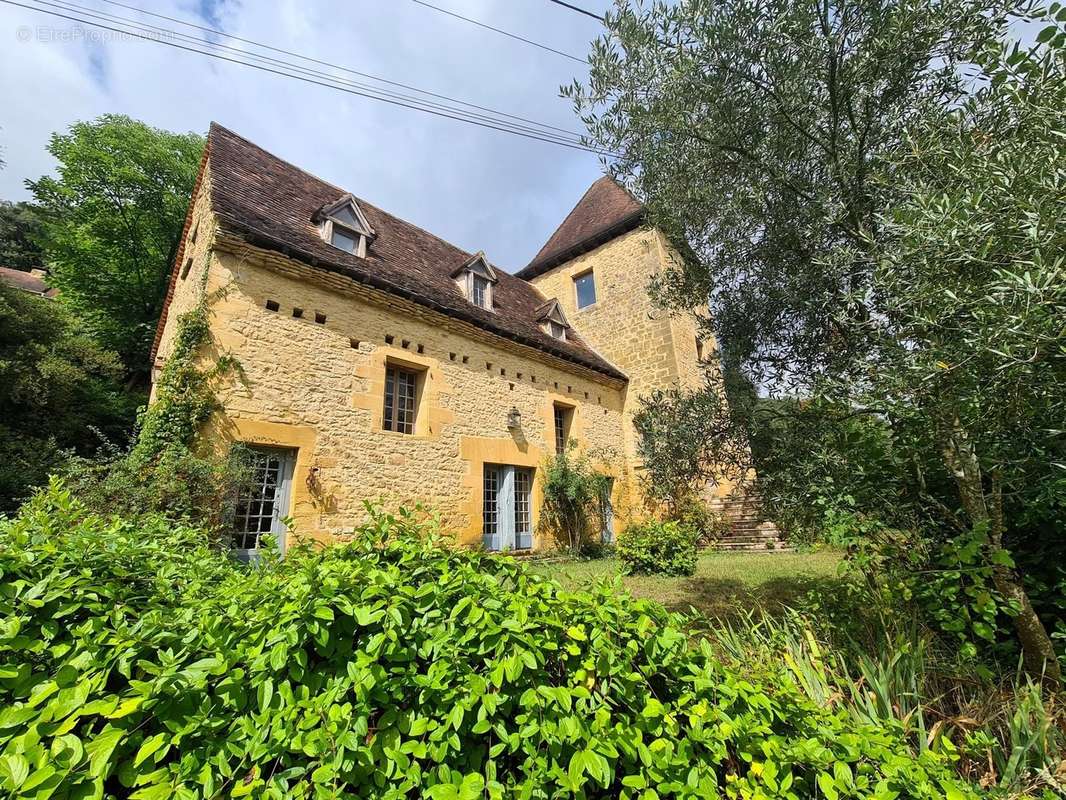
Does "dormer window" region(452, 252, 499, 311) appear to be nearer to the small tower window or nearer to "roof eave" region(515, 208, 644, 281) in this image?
the small tower window

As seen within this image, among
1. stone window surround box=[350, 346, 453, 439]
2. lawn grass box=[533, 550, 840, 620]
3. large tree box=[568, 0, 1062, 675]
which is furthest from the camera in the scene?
stone window surround box=[350, 346, 453, 439]

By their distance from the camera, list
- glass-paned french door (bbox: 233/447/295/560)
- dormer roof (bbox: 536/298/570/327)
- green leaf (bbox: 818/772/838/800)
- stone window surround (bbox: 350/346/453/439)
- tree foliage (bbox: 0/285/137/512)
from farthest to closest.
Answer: dormer roof (bbox: 536/298/570/327) → tree foliage (bbox: 0/285/137/512) → stone window surround (bbox: 350/346/453/439) → glass-paned french door (bbox: 233/447/295/560) → green leaf (bbox: 818/772/838/800)

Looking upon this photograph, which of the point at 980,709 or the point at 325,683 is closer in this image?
the point at 325,683

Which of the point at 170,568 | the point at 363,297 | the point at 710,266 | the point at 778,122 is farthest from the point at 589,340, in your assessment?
the point at 170,568

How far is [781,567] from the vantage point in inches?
310

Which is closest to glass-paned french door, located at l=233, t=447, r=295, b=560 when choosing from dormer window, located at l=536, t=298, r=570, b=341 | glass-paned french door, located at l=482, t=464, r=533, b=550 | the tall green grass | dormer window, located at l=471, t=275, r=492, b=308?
glass-paned french door, located at l=482, t=464, r=533, b=550

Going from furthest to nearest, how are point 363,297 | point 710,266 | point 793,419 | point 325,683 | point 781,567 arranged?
point 363,297 → point 781,567 → point 710,266 → point 793,419 → point 325,683

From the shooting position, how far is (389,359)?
29.6ft

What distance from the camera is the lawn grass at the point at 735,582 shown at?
211 inches

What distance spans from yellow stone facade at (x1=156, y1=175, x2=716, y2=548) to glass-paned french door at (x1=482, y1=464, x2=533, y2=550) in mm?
246

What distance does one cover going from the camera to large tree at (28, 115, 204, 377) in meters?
16.5

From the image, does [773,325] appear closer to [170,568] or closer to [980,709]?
[980,709]

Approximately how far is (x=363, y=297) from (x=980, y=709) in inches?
372

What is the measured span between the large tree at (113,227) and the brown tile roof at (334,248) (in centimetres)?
1042
